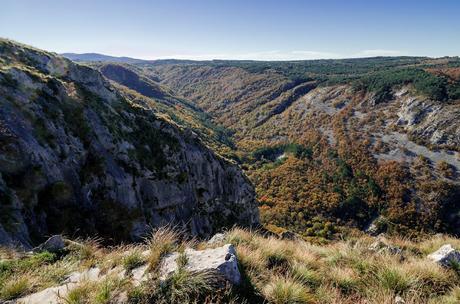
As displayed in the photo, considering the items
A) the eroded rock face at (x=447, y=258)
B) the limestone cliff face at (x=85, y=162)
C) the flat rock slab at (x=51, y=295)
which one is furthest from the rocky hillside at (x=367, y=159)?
the flat rock slab at (x=51, y=295)

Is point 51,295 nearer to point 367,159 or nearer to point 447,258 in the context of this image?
point 447,258

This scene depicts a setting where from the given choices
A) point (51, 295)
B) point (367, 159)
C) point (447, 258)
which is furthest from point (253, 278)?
point (367, 159)

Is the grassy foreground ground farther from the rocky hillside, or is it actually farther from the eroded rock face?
the rocky hillside

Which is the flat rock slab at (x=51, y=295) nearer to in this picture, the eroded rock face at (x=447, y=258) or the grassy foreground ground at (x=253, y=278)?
the grassy foreground ground at (x=253, y=278)

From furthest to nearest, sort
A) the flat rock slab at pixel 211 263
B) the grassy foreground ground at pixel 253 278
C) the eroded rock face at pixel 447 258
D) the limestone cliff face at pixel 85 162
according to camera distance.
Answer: the limestone cliff face at pixel 85 162, the eroded rock face at pixel 447 258, the flat rock slab at pixel 211 263, the grassy foreground ground at pixel 253 278

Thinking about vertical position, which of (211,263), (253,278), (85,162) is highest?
(211,263)

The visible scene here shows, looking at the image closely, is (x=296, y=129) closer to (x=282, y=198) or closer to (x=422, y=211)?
(x=282, y=198)

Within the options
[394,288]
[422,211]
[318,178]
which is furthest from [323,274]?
[318,178]
